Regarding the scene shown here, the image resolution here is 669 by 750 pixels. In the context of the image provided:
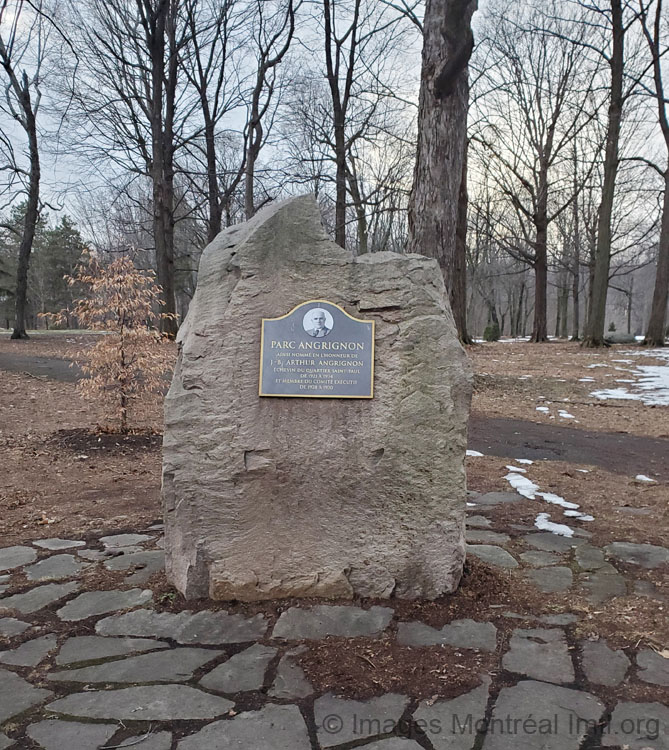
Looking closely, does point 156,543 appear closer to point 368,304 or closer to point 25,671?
point 25,671

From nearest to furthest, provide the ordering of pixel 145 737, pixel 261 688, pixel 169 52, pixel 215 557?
1. pixel 145 737
2. pixel 261 688
3. pixel 215 557
4. pixel 169 52

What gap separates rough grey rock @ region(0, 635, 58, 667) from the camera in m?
2.68

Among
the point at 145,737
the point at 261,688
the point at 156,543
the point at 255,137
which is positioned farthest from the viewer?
the point at 255,137

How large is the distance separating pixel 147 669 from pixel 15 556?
71.3 inches

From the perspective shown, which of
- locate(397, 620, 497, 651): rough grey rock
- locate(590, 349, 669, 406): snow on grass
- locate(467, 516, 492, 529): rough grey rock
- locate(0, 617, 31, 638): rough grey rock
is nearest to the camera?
locate(397, 620, 497, 651): rough grey rock

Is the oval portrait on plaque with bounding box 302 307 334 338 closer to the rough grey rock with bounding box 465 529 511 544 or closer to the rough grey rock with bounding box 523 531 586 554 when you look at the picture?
the rough grey rock with bounding box 465 529 511 544

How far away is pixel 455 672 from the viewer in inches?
102

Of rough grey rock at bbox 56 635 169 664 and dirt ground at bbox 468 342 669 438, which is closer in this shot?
rough grey rock at bbox 56 635 169 664

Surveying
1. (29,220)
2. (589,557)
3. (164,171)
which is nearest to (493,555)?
(589,557)

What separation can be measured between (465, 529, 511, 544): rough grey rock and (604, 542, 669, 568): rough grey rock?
67 centimetres

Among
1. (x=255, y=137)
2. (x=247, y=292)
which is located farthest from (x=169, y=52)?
(x=247, y=292)

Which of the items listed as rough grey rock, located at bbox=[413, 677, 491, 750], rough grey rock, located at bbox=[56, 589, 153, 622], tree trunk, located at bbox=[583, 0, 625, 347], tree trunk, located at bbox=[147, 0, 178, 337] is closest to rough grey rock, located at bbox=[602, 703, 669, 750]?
rough grey rock, located at bbox=[413, 677, 491, 750]

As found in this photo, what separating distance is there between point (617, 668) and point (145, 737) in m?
1.96

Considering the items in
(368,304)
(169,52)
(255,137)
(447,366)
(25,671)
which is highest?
(169,52)
